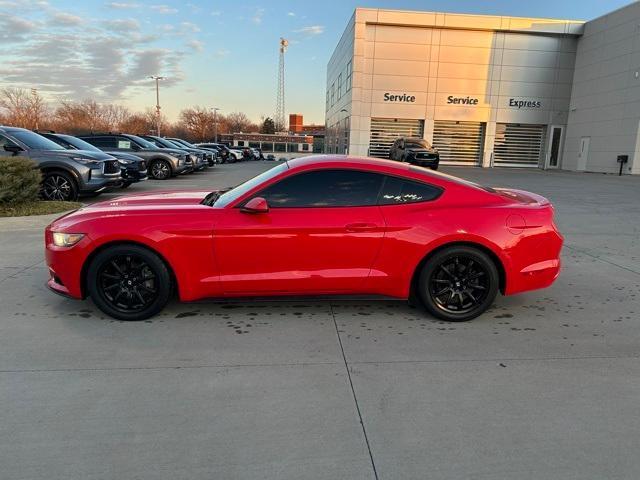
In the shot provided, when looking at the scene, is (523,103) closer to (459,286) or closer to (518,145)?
(518,145)

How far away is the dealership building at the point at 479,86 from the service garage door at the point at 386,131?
76 millimetres

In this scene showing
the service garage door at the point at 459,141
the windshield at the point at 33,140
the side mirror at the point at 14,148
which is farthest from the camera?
the service garage door at the point at 459,141

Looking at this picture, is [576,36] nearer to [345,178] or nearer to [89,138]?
[89,138]

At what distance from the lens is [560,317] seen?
470cm

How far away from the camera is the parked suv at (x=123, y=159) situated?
507 inches

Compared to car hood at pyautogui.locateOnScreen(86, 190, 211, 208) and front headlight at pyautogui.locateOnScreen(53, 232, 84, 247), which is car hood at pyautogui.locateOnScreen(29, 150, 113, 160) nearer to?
car hood at pyautogui.locateOnScreen(86, 190, 211, 208)

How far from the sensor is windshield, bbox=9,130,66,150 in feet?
36.5

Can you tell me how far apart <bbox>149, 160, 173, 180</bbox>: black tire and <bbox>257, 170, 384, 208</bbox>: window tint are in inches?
614

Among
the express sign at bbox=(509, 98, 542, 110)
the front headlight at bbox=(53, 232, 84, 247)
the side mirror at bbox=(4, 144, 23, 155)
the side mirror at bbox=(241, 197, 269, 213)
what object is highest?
the express sign at bbox=(509, 98, 542, 110)

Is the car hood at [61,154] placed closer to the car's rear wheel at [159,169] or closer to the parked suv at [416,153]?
the car's rear wheel at [159,169]

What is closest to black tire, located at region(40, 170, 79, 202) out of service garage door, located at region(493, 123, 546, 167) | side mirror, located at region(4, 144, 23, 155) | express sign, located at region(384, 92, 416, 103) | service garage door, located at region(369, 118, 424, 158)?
side mirror, located at region(4, 144, 23, 155)

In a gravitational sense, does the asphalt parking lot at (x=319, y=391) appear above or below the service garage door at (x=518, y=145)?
below

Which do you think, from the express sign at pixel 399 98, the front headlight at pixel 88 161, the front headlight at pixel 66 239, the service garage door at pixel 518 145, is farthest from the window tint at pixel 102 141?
the service garage door at pixel 518 145

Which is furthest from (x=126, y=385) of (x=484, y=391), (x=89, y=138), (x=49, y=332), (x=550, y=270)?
(x=89, y=138)
